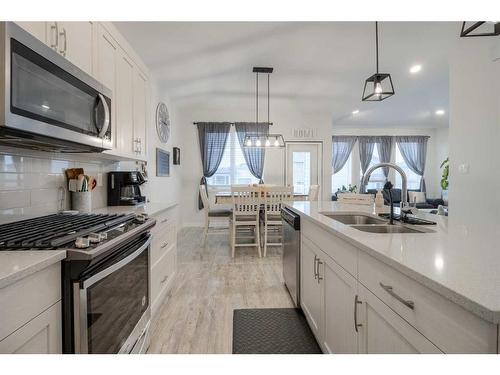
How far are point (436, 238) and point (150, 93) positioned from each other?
3.97 metres

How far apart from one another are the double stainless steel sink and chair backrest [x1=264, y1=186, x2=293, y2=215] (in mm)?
1884

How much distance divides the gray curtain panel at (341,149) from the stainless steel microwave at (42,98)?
23.7ft

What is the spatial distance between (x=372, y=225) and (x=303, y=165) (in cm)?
477

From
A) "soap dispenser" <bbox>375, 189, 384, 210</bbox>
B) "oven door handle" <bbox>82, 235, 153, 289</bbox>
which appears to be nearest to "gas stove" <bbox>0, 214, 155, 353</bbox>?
"oven door handle" <bbox>82, 235, 153, 289</bbox>

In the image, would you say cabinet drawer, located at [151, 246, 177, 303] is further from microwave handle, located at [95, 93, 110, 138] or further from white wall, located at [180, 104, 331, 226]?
white wall, located at [180, 104, 331, 226]

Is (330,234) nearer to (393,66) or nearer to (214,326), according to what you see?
(214,326)

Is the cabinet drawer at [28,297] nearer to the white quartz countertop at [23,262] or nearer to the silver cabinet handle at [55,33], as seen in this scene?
the white quartz countertop at [23,262]

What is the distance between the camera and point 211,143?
19.6 feet

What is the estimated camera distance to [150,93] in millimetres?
3975

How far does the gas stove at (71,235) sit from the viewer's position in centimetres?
94

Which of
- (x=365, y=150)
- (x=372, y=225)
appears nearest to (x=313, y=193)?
(x=372, y=225)

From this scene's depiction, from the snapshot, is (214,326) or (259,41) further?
(259,41)
